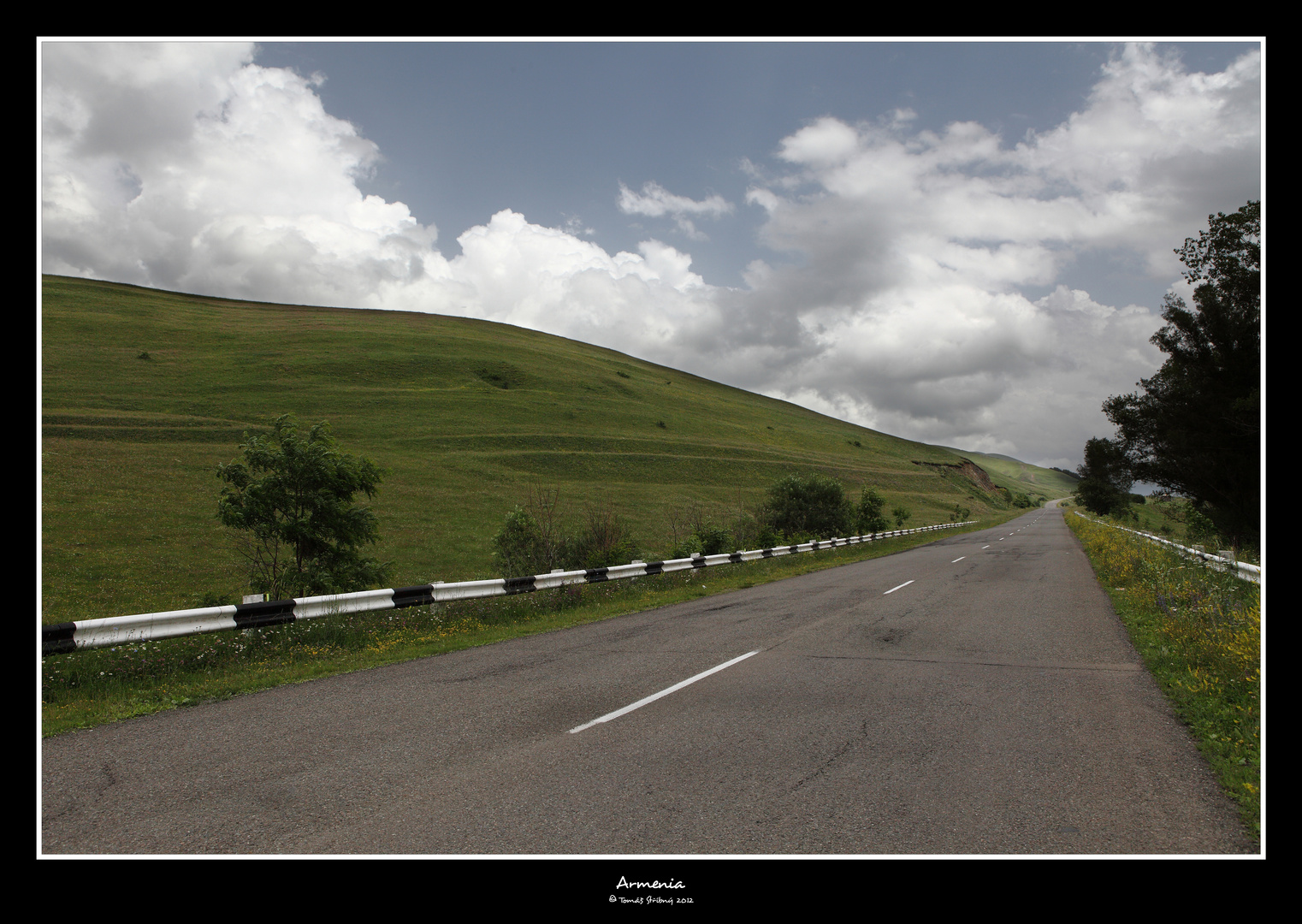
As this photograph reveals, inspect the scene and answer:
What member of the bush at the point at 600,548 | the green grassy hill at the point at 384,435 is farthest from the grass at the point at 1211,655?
the green grassy hill at the point at 384,435

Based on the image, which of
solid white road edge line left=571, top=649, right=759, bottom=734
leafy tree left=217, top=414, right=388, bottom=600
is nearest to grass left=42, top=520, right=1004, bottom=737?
solid white road edge line left=571, top=649, right=759, bottom=734

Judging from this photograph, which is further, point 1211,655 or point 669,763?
point 1211,655

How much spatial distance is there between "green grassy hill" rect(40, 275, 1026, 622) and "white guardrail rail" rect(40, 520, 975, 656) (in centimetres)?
1433

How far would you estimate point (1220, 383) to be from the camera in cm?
2228

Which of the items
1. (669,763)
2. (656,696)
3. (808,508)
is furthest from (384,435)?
(669,763)

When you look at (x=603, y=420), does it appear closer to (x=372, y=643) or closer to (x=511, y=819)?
(x=372, y=643)

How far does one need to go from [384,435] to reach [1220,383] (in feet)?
209

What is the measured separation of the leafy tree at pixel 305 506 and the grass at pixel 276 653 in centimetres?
405

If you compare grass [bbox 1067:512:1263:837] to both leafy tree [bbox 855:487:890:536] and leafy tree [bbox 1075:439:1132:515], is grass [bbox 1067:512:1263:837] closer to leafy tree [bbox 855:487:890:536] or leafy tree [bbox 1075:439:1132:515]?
leafy tree [bbox 855:487:890:536]

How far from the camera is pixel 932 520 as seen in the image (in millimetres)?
74812

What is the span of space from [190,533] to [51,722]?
103 ft

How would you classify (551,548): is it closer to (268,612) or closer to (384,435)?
(268,612)

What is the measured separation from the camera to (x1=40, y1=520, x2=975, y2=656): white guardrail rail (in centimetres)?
722
